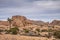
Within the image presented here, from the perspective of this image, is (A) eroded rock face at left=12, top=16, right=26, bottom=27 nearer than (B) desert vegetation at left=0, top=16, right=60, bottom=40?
No

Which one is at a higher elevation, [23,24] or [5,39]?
[5,39]

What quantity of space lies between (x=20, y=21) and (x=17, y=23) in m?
5.55

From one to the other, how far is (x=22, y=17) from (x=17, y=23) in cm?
1423

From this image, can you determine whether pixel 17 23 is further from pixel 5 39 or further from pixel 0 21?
pixel 5 39

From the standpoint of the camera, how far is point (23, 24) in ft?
479

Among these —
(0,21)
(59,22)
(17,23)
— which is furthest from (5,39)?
(59,22)

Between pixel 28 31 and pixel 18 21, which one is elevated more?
pixel 28 31

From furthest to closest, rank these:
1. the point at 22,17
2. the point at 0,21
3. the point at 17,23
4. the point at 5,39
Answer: the point at 0,21
the point at 22,17
the point at 17,23
the point at 5,39

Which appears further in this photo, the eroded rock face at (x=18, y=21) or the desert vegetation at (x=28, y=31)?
the eroded rock face at (x=18, y=21)

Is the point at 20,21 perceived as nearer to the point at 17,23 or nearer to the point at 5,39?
the point at 17,23

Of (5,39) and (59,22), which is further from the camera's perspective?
(59,22)

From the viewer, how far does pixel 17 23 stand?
143 m

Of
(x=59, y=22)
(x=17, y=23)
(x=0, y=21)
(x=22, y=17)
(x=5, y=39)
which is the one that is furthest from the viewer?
(x=59, y=22)

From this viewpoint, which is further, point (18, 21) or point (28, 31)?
point (18, 21)
